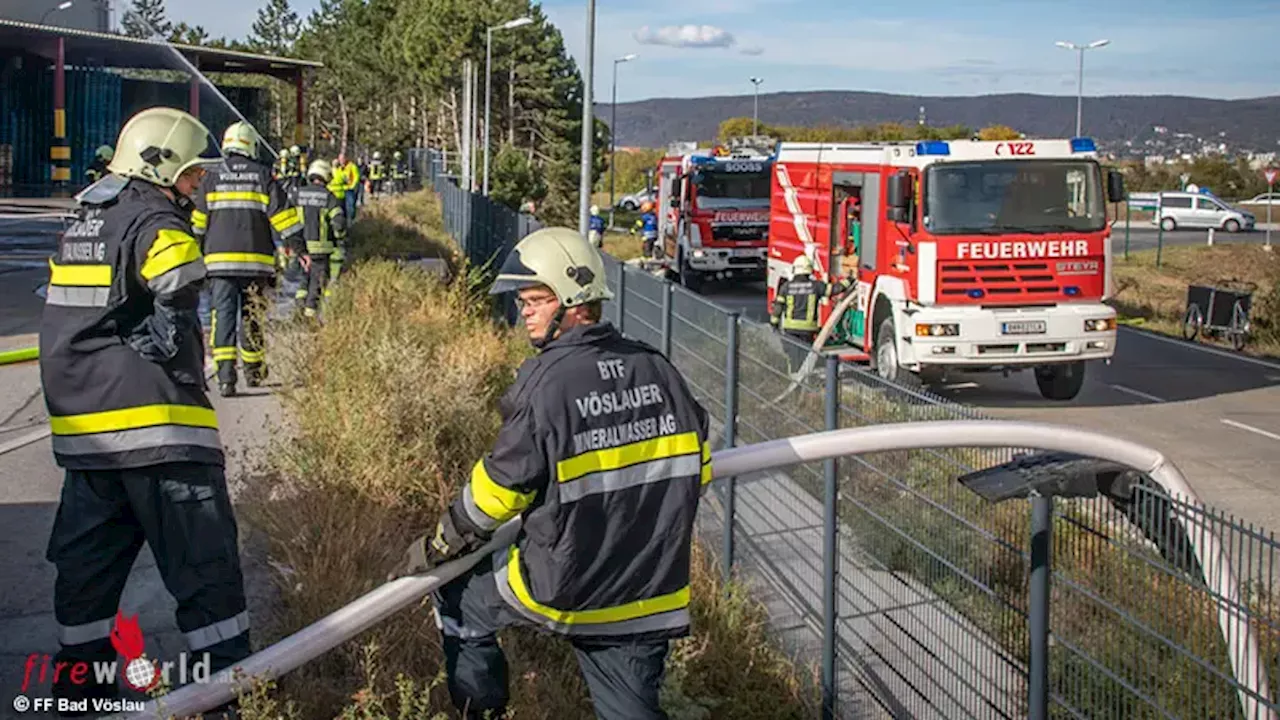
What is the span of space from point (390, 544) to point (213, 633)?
184 centimetres

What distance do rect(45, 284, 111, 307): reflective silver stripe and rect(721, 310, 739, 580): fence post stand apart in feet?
9.74

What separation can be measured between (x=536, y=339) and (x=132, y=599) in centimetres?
273

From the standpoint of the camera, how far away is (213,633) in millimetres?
4477

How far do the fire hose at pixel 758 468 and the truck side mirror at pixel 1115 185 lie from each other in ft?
35.0

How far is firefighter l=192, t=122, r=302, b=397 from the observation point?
977cm

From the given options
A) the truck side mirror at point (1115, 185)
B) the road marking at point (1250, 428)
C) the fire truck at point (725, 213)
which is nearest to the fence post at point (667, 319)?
the truck side mirror at point (1115, 185)

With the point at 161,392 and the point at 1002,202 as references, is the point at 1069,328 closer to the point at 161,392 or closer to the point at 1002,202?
the point at 1002,202

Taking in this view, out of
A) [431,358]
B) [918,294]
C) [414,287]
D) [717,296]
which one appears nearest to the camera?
[431,358]

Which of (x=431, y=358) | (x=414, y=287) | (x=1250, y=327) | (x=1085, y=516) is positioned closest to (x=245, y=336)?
(x=431, y=358)

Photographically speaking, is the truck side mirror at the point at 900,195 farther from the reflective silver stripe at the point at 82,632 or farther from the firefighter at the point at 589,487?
the reflective silver stripe at the point at 82,632

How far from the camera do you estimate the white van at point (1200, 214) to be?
5841 centimetres

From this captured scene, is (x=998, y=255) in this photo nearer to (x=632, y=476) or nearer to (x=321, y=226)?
(x=321, y=226)

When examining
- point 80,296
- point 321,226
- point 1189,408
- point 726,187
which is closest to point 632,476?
point 80,296

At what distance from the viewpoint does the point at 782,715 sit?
5.55 meters
